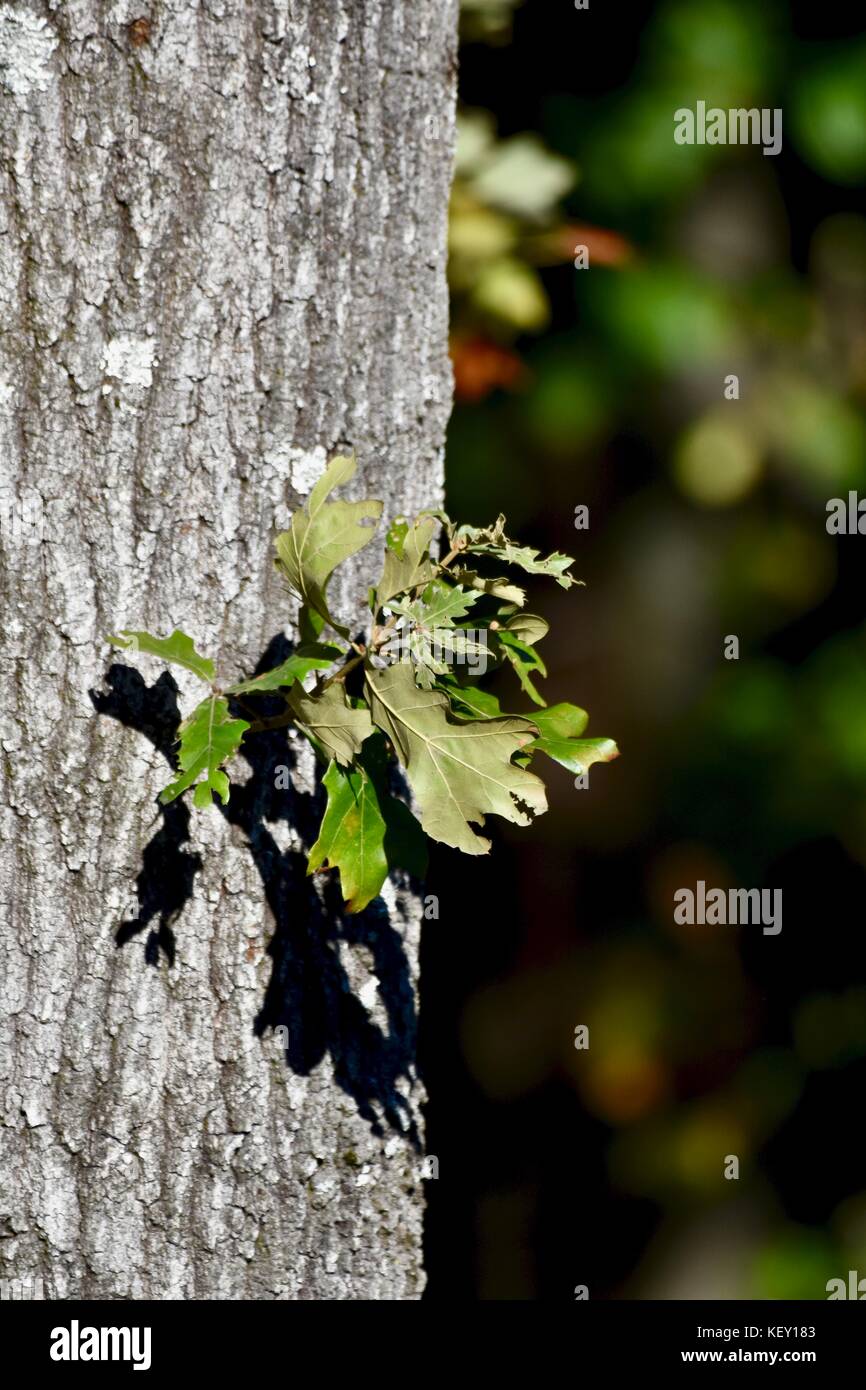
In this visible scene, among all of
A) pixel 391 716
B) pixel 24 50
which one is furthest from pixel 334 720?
pixel 24 50

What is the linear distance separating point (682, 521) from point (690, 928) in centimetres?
83

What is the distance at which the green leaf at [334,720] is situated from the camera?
1.20 m

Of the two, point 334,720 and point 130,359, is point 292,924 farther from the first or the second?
point 130,359

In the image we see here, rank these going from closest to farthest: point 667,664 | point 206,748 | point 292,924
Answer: point 206,748
point 292,924
point 667,664

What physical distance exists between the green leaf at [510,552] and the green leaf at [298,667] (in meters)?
0.18

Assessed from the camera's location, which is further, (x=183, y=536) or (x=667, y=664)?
(x=667, y=664)

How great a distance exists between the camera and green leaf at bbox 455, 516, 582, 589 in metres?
1.21

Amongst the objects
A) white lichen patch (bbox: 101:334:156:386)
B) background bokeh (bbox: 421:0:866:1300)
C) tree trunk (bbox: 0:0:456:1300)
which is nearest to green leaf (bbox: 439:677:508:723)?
tree trunk (bbox: 0:0:456:1300)

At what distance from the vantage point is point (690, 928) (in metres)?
2.43

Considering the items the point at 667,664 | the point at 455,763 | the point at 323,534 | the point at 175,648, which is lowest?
the point at 455,763

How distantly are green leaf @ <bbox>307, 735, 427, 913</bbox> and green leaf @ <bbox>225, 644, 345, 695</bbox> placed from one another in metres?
0.10

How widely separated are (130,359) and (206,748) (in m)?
0.44

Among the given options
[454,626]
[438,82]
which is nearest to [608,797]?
[454,626]

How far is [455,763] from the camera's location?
119 cm
